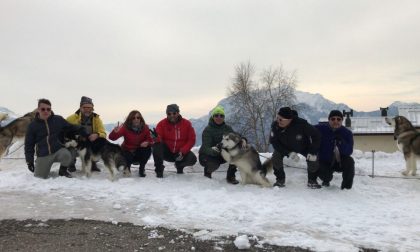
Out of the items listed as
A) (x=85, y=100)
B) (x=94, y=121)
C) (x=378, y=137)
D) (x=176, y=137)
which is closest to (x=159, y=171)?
(x=176, y=137)

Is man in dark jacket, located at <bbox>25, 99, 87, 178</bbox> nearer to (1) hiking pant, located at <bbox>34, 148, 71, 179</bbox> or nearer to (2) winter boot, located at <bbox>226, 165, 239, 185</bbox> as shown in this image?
(1) hiking pant, located at <bbox>34, 148, 71, 179</bbox>

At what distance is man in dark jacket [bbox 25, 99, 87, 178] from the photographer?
259 inches

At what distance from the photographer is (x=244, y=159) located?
6344 millimetres

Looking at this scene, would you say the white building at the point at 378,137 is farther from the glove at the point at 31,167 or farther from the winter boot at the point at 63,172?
the glove at the point at 31,167

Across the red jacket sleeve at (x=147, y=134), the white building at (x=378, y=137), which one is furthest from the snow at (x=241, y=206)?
the white building at (x=378, y=137)

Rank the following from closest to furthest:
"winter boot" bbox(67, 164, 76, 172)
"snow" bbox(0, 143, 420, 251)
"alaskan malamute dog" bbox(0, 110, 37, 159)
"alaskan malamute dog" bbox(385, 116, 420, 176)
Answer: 1. "snow" bbox(0, 143, 420, 251)
2. "winter boot" bbox(67, 164, 76, 172)
3. "alaskan malamute dog" bbox(385, 116, 420, 176)
4. "alaskan malamute dog" bbox(0, 110, 37, 159)

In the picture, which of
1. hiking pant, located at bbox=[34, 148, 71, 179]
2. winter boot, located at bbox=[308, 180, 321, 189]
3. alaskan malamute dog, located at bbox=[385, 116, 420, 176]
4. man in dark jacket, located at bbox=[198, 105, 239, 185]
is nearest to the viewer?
winter boot, located at bbox=[308, 180, 321, 189]

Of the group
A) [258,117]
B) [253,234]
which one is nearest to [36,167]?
[253,234]

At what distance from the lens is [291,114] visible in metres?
6.32

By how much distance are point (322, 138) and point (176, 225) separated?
10.7 feet

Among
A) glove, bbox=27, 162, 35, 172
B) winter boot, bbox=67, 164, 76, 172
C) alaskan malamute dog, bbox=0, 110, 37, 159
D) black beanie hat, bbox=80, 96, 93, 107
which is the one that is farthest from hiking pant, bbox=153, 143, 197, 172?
alaskan malamute dog, bbox=0, 110, 37, 159

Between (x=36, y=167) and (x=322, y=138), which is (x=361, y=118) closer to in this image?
(x=322, y=138)

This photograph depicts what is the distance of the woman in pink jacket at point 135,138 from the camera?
6.94 metres

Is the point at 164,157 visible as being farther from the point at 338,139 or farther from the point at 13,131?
the point at 13,131
